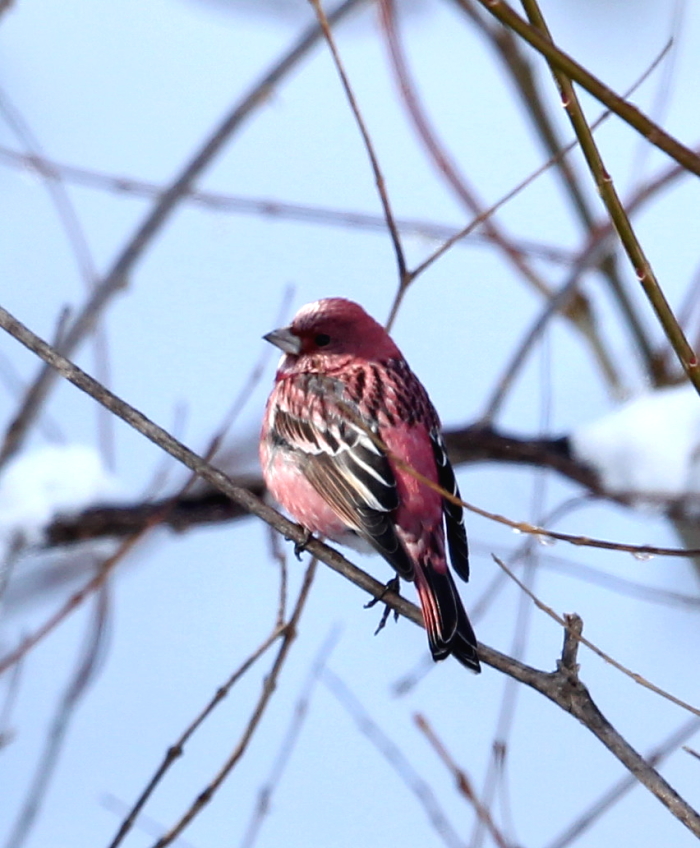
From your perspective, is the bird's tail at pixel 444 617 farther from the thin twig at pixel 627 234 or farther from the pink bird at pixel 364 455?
the thin twig at pixel 627 234

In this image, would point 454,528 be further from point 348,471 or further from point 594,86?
point 594,86

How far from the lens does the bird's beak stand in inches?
152

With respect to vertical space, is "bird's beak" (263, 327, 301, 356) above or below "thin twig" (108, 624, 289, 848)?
above

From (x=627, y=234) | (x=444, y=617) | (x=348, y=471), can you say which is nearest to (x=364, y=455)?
(x=348, y=471)

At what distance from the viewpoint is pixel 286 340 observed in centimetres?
391

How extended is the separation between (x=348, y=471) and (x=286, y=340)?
69cm

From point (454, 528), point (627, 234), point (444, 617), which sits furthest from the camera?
point (454, 528)

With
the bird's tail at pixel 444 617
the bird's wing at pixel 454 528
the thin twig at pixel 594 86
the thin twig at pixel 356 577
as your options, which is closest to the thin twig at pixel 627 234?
the thin twig at pixel 594 86

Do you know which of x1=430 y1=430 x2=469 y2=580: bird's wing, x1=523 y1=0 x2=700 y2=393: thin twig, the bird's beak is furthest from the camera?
the bird's beak

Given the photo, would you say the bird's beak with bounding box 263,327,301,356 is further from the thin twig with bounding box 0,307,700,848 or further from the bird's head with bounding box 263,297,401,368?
the thin twig with bounding box 0,307,700,848

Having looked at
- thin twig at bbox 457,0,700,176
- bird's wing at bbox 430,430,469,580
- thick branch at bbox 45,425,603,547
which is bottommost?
thin twig at bbox 457,0,700,176

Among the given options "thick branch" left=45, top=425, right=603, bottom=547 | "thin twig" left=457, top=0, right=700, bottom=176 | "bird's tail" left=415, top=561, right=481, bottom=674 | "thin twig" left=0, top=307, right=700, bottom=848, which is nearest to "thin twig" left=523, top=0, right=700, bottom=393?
"thin twig" left=457, top=0, right=700, bottom=176

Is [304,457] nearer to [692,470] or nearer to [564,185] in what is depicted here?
[692,470]

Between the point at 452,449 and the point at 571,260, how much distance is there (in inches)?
39.4
